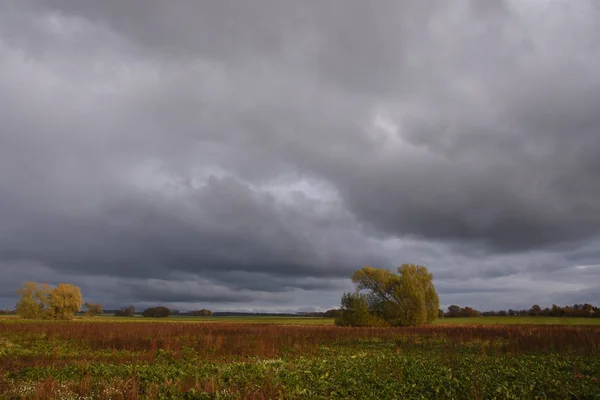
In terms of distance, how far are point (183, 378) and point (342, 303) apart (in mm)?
52941

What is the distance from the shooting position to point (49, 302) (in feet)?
322

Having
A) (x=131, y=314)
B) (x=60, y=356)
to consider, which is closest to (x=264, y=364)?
(x=60, y=356)

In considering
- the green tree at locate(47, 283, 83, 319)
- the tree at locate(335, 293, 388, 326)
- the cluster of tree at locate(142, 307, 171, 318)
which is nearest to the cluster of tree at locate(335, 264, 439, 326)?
the tree at locate(335, 293, 388, 326)

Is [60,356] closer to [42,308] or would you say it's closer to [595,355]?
[595,355]

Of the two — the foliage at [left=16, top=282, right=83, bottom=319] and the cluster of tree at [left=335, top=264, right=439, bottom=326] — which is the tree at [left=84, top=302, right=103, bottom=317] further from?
the cluster of tree at [left=335, top=264, right=439, bottom=326]

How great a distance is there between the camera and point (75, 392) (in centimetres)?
1155

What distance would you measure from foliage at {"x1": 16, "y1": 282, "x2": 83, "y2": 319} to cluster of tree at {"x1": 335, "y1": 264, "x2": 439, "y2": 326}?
73.7 meters

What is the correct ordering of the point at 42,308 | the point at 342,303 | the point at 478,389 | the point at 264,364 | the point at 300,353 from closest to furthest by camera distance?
1. the point at 478,389
2. the point at 264,364
3. the point at 300,353
4. the point at 342,303
5. the point at 42,308

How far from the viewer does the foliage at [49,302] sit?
3814 inches

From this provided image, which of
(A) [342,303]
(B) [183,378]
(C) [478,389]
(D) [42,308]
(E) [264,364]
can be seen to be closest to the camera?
(C) [478,389]

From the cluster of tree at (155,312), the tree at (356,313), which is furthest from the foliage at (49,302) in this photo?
the tree at (356,313)

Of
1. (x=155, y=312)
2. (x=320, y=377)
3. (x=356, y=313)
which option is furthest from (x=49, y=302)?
(x=320, y=377)

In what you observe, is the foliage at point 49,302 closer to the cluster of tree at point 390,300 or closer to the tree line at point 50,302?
the tree line at point 50,302

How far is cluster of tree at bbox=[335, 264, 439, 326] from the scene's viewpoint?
62.3 meters
